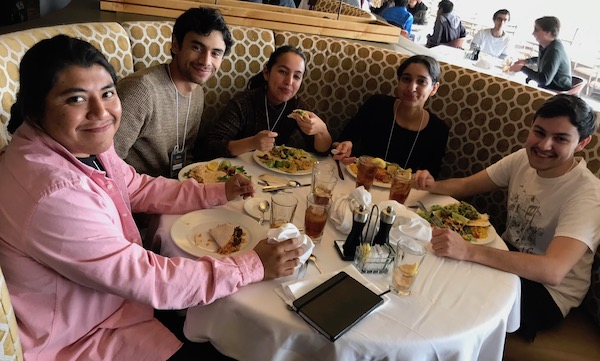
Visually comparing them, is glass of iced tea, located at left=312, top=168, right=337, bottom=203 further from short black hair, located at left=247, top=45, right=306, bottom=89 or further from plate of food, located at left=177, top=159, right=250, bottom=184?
short black hair, located at left=247, top=45, right=306, bottom=89

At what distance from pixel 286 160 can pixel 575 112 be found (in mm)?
1227

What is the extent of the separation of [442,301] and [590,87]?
703 centimetres

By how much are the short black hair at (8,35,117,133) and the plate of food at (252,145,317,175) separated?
0.97 m

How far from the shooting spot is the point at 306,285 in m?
1.21

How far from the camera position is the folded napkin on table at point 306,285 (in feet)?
A: 3.81

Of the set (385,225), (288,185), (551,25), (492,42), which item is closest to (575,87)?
(551,25)

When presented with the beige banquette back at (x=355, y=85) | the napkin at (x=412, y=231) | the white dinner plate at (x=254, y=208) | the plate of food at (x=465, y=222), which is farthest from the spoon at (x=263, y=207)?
the beige banquette back at (x=355, y=85)

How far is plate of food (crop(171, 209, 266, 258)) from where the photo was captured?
1.35m

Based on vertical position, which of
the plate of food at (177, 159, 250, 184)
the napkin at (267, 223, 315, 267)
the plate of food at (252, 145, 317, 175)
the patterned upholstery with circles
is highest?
the patterned upholstery with circles

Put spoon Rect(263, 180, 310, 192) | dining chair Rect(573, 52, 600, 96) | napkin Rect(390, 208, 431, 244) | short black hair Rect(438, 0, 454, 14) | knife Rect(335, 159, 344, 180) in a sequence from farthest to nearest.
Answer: short black hair Rect(438, 0, 454, 14) → dining chair Rect(573, 52, 600, 96) → knife Rect(335, 159, 344, 180) → spoon Rect(263, 180, 310, 192) → napkin Rect(390, 208, 431, 244)

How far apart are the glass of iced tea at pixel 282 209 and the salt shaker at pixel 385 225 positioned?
298mm

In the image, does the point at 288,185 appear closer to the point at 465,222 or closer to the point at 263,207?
the point at 263,207

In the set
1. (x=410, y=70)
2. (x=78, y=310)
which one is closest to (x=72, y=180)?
(x=78, y=310)

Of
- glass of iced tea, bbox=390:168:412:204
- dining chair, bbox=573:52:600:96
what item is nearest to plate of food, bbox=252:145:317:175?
glass of iced tea, bbox=390:168:412:204
